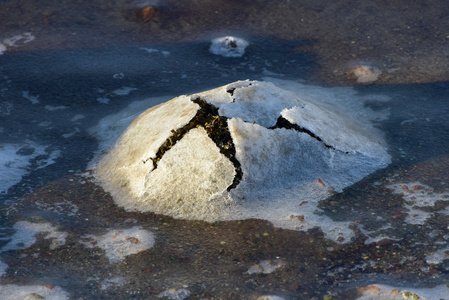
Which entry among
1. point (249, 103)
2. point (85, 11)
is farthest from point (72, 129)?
point (85, 11)

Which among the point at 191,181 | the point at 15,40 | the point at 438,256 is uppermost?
the point at 15,40

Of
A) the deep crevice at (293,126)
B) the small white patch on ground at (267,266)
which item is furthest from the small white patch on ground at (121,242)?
the deep crevice at (293,126)

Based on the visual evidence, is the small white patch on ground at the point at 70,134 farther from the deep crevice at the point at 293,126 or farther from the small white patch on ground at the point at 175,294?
the small white patch on ground at the point at 175,294

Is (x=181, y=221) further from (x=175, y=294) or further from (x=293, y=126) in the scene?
(x=293, y=126)

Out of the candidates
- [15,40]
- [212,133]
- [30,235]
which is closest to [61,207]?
[30,235]

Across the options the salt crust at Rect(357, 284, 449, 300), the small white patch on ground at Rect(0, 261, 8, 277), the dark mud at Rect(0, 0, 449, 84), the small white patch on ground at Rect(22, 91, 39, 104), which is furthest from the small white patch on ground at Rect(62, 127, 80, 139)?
the salt crust at Rect(357, 284, 449, 300)

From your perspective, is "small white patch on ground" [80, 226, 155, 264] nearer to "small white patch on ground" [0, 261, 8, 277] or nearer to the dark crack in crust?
"small white patch on ground" [0, 261, 8, 277]

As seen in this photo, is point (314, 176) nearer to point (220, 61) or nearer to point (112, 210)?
point (112, 210)
